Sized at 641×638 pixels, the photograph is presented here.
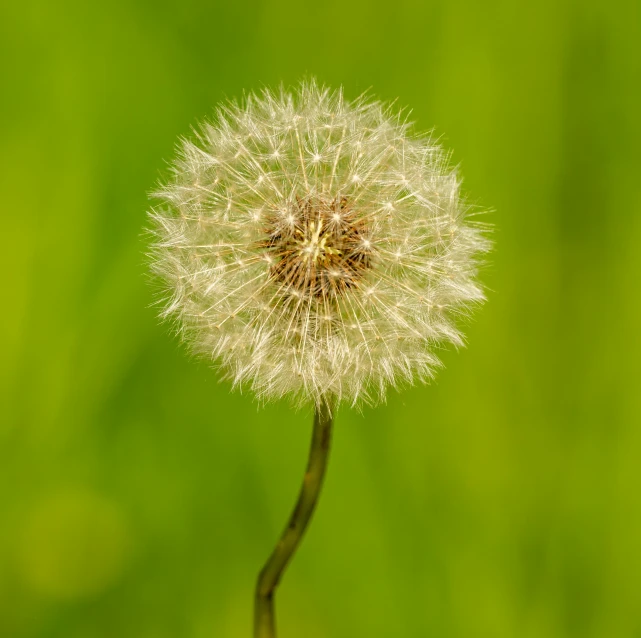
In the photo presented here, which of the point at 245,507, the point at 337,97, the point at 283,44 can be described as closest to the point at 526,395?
the point at 245,507

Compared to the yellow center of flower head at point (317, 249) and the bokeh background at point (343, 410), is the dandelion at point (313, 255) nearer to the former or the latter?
the yellow center of flower head at point (317, 249)

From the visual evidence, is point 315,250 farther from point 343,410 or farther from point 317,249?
point 343,410

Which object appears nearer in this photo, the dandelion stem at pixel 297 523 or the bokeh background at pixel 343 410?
the dandelion stem at pixel 297 523

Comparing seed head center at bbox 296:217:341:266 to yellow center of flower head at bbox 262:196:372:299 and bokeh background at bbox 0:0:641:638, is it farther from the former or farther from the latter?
bokeh background at bbox 0:0:641:638

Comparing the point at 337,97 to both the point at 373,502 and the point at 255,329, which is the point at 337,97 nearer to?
the point at 255,329

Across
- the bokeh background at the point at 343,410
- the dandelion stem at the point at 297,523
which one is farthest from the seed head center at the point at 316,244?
the bokeh background at the point at 343,410

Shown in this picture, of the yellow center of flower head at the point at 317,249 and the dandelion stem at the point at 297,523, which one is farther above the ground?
the yellow center of flower head at the point at 317,249
